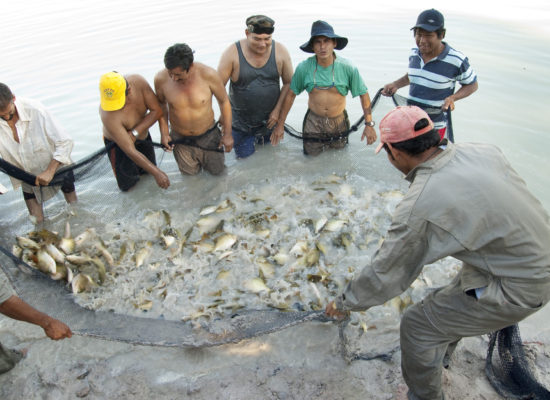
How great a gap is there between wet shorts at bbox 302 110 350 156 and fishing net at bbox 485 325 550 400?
3.59m

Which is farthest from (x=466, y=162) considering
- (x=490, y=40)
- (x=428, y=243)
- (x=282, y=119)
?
(x=490, y=40)

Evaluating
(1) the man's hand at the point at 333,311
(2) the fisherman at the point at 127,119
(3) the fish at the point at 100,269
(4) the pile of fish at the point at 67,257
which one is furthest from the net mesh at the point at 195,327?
(2) the fisherman at the point at 127,119

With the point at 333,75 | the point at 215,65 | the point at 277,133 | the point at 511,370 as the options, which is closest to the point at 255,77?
Answer: the point at 277,133

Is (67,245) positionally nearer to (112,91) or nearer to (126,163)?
(126,163)

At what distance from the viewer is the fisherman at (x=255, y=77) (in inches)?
197

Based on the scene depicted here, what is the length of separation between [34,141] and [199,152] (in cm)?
207

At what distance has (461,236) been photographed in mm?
2014

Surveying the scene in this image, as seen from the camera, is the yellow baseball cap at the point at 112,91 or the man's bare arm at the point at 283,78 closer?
the yellow baseball cap at the point at 112,91

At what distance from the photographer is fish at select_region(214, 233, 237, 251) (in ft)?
14.1

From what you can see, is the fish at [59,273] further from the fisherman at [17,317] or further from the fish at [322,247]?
the fish at [322,247]

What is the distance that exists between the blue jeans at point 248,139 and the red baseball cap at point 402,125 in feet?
12.6

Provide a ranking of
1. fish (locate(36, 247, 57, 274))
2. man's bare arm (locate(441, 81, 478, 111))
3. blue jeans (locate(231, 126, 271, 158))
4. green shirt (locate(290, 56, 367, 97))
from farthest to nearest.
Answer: blue jeans (locate(231, 126, 271, 158))
green shirt (locate(290, 56, 367, 97))
man's bare arm (locate(441, 81, 478, 111))
fish (locate(36, 247, 57, 274))

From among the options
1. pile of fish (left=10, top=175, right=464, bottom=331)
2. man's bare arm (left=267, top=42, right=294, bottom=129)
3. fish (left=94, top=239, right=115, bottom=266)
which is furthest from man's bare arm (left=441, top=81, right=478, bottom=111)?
fish (left=94, top=239, right=115, bottom=266)

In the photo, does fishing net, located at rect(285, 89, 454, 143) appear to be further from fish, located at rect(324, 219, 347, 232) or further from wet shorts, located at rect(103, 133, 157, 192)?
wet shorts, located at rect(103, 133, 157, 192)
